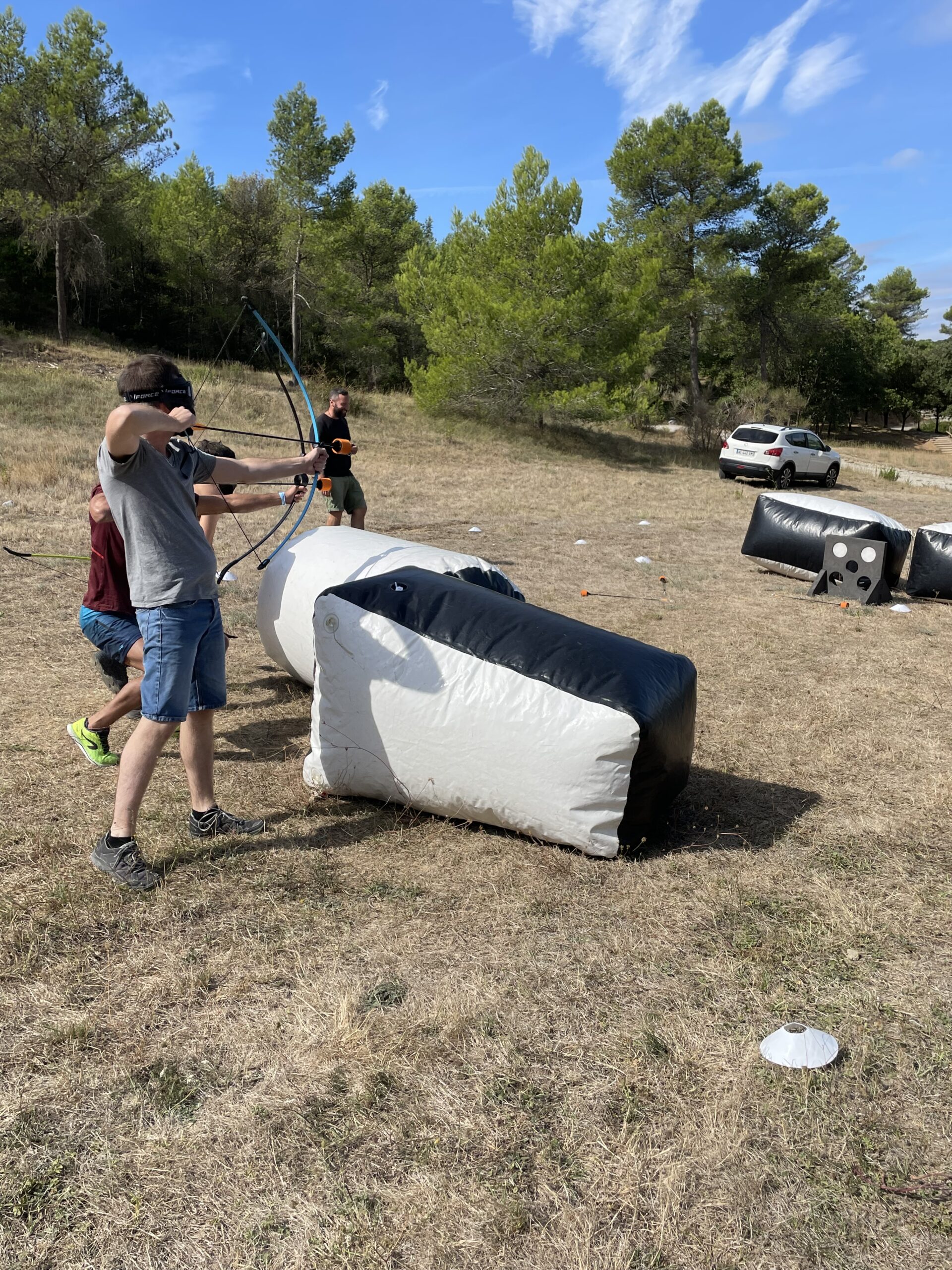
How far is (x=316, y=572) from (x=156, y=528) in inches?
67.6

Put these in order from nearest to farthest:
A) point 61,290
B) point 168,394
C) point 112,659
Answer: point 168,394 < point 112,659 < point 61,290

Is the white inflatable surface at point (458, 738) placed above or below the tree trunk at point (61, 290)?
below

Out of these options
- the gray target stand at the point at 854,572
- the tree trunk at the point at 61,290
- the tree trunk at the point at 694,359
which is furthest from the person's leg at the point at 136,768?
the tree trunk at the point at 694,359

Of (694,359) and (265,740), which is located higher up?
(694,359)

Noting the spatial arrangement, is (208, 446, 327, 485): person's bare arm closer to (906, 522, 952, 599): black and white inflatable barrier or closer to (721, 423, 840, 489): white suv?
(906, 522, 952, 599): black and white inflatable barrier

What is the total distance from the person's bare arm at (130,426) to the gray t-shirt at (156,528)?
0.09m

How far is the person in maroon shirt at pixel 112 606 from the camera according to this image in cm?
401

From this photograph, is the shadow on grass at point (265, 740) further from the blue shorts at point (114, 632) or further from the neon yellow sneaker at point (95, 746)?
the blue shorts at point (114, 632)

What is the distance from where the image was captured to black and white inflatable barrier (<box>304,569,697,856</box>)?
354cm

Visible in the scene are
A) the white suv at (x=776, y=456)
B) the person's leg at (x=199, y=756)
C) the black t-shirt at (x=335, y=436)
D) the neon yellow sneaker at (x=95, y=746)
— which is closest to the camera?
the person's leg at (x=199, y=756)

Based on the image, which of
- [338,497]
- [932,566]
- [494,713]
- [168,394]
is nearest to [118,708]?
[168,394]

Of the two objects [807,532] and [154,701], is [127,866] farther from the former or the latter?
[807,532]

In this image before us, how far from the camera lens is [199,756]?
12.0 ft

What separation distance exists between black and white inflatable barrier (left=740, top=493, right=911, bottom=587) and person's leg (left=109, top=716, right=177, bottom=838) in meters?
7.65
